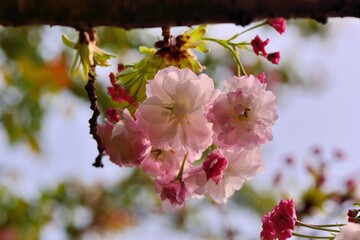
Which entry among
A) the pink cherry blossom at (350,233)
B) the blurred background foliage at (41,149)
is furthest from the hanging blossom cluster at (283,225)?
the blurred background foliage at (41,149)

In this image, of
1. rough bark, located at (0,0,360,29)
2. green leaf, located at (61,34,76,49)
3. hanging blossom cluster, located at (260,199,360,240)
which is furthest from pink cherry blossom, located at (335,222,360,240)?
green leaf, located at (61,34,76,49)

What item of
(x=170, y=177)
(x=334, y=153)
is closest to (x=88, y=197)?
(x=334, y=153)

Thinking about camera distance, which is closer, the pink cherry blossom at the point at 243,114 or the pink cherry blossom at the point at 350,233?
the pink cherry blossom at the point at 350,233

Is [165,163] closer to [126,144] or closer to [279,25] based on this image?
[126,144]

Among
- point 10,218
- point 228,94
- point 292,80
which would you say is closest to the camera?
point 228,94

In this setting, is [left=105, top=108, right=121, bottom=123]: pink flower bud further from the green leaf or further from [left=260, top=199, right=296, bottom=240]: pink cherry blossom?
[left=260, top=199, right=296, bottom=240]: pink cherry blossom

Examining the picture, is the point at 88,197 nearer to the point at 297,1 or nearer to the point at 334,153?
the point at 334,153

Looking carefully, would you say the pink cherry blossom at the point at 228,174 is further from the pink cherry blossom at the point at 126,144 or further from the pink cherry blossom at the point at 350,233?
the pink cherry blossom at the point at 350,233
